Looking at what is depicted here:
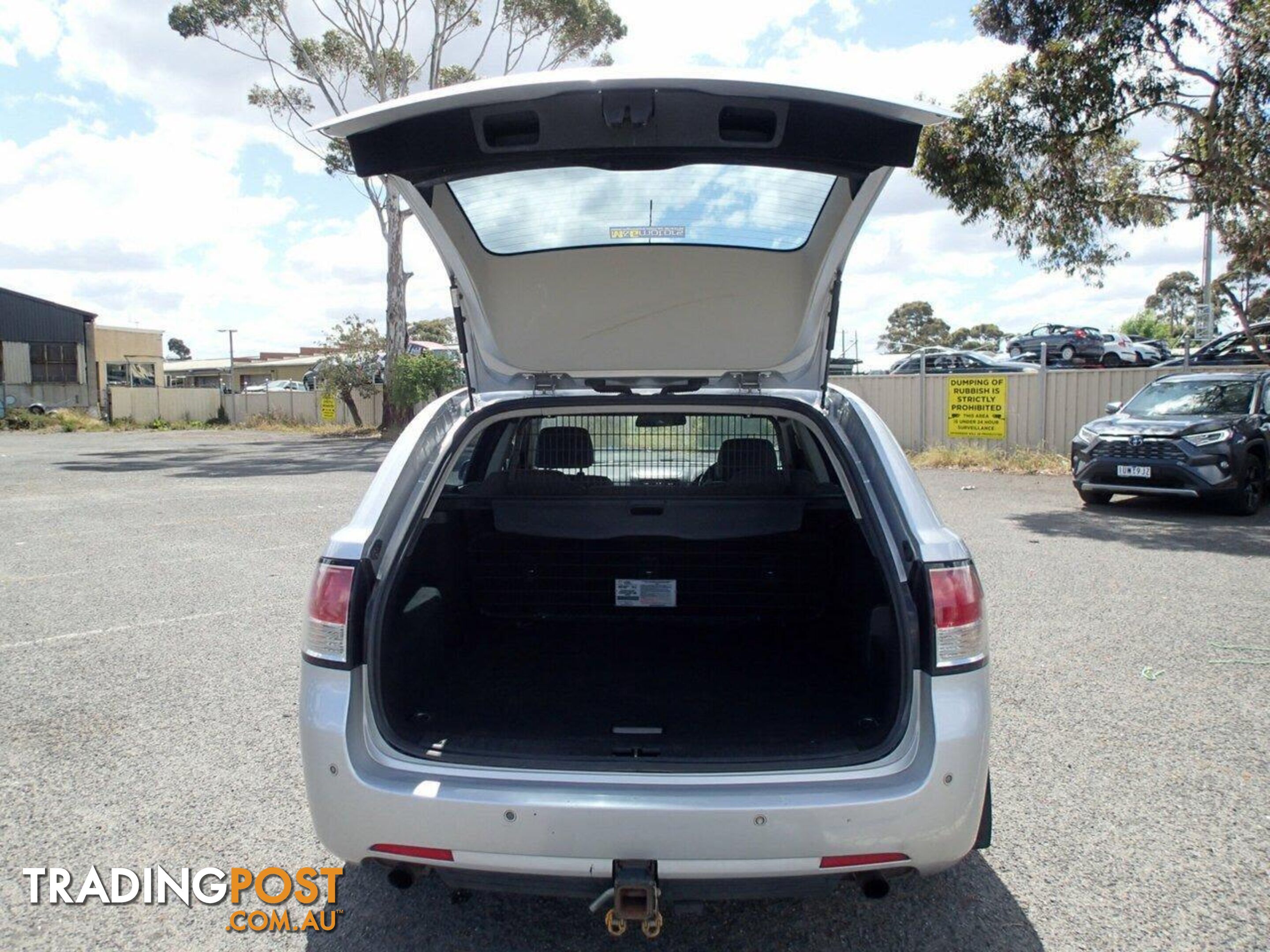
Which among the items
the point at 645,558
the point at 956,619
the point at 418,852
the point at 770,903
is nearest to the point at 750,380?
the point at 645,558

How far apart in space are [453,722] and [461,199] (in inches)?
61.3

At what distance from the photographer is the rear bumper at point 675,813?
79.8 inches

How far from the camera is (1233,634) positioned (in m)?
5.29

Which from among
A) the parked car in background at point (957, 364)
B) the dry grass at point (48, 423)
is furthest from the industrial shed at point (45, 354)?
the parked car in background at point (957, 364)

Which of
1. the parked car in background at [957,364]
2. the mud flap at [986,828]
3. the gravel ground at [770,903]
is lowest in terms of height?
the gravel ground at [770,903]

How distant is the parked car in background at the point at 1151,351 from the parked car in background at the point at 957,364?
324 centimetres

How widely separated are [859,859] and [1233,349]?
19.3m

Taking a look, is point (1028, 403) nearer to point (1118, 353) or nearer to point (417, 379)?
point (1118, 353)

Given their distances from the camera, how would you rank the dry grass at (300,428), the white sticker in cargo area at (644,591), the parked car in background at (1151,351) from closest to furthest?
the white sticker in cargo area at (644,591) < the parked car in background at (1151,351) < the dry grass at (300,428)

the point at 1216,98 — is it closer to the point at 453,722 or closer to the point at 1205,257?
the point at 453,722

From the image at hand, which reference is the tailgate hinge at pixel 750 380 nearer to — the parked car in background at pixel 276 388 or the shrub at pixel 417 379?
the shrub at pixel 417 379

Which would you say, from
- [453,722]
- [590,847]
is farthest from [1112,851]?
[453,722]

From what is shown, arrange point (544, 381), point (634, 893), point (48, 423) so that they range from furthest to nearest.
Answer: point (48, 423)
point (544, 381)
point (634, 893)

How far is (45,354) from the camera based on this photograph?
134 feet
